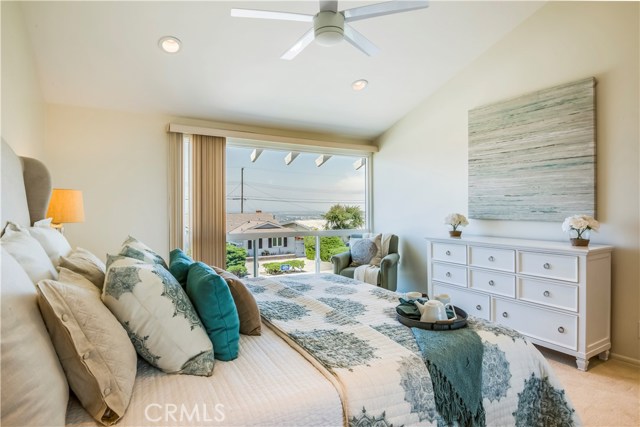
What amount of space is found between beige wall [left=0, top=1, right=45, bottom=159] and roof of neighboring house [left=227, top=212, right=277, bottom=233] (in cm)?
196

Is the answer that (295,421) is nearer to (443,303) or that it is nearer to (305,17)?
(443,303)

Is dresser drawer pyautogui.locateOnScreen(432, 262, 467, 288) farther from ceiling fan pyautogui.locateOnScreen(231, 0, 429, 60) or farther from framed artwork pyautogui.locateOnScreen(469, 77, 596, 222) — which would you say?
ceiling fan pyautogui.locateOnScreen(231, 0, 429, 60)

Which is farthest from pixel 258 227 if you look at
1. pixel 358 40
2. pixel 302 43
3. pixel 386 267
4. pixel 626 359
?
pixel 626 359

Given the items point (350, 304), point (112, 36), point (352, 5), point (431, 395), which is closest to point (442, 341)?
point (431, 395)

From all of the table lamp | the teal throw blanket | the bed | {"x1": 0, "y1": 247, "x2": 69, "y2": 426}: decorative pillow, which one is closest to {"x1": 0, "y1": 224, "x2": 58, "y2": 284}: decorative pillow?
the bed

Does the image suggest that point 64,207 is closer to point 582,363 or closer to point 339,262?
point 339,262

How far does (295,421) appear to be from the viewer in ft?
3.09

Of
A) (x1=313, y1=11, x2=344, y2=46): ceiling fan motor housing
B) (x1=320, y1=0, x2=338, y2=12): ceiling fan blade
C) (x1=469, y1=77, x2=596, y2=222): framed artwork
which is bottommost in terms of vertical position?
(x1=469, y1=77, x2=596, y2=222): framed artwork

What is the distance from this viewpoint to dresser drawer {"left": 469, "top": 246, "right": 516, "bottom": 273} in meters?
2.81

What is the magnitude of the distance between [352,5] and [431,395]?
2.80 metres

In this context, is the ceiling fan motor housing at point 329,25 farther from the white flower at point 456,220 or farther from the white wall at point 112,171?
the white wall at point 112,171

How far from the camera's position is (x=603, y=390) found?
7.10 feet

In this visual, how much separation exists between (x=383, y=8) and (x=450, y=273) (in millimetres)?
2452

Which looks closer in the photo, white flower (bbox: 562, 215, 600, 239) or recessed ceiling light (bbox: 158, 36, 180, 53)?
white flower (bbox: 562, 215, 600, 239)
